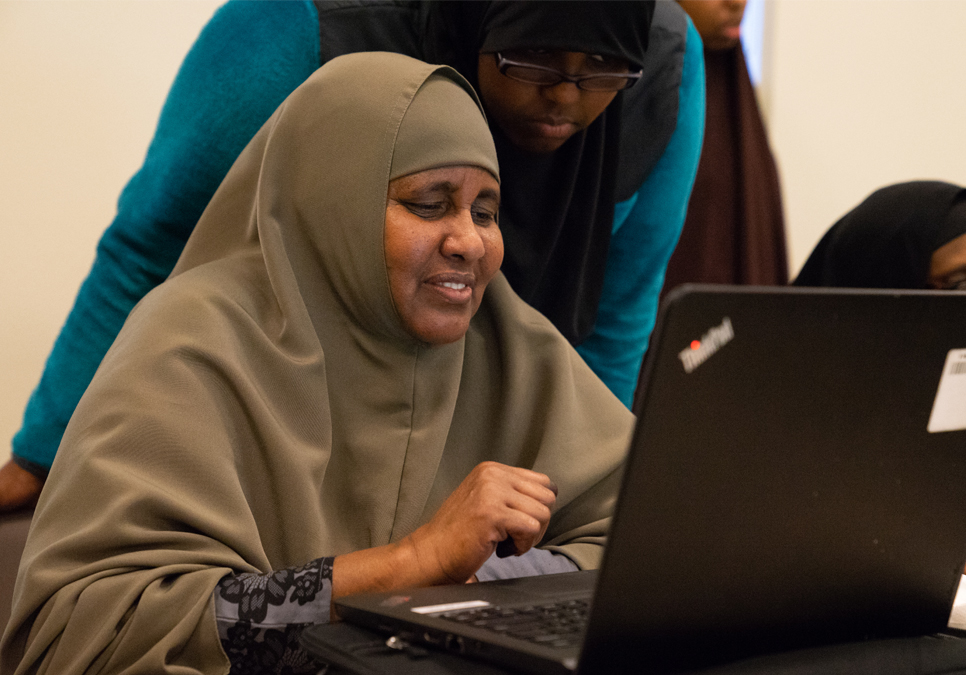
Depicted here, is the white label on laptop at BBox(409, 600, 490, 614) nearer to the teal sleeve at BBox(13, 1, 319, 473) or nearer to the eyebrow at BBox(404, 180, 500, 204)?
the eyebrow at BBox(404, 180, 500, 204)

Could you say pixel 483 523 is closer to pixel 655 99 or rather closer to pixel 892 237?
pixel 655 99

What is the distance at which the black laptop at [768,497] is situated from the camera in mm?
572

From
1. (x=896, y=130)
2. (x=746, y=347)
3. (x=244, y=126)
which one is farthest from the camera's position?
(x=896, y=130)

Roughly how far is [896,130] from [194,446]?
282cm

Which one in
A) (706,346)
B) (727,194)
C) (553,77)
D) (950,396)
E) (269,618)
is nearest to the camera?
(706,346)

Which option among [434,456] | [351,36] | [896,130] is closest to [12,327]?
[351,36]

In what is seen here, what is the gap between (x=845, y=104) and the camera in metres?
3.19

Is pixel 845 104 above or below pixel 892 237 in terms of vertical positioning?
above

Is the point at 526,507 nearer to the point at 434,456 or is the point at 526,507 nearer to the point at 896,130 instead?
the point at 434,456

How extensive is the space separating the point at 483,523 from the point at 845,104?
2.71 m

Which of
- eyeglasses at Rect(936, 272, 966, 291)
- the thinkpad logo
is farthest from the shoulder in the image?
the thinkpad logo

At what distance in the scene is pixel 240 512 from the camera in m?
1.00

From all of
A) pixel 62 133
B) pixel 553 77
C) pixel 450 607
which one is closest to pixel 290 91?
pixel 553 77

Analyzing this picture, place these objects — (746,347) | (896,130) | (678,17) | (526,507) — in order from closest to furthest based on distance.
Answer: (746,347), (526,507), (678,17), (896,130)
